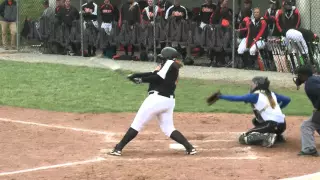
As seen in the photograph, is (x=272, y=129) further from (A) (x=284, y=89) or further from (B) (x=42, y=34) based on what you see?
(B) (x=42, y=34)

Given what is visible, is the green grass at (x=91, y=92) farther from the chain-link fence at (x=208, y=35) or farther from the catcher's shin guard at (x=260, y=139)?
the catcher's shin guard at (x=260, y=139)

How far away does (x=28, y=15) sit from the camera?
89.6 ft

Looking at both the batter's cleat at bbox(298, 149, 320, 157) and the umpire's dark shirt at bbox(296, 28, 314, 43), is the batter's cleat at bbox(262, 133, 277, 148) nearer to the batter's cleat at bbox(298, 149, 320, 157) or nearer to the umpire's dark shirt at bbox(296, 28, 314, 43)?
the batter's cleat at bbox(298, 149, 320, 157)

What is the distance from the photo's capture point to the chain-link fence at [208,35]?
62.9ft

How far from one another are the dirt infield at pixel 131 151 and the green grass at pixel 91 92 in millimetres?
753

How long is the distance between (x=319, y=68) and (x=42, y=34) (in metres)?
9.50

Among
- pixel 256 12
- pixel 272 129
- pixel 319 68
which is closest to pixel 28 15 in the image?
pixel 256 12

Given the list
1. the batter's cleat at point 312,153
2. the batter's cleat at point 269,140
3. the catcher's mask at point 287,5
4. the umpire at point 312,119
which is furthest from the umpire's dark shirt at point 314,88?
the catcher's mask at point 287,5

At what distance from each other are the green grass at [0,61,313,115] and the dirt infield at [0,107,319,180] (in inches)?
29.6

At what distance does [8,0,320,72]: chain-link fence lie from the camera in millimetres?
19172

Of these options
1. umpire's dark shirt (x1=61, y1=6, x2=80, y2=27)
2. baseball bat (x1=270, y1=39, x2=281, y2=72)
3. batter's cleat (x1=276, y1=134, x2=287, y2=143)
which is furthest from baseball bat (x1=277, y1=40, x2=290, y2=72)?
batter's cleat (x1=276, y1=134, x2=287, y2=143)

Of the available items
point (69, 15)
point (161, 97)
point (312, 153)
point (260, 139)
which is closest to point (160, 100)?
point (161, 97)

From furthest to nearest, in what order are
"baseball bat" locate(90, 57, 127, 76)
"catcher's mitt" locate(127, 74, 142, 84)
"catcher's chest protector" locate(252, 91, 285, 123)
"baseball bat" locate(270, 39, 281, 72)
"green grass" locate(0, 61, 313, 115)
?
"baseball bat" locate(270, 39, 281, 72), "green grass" locate(0, 61, 313, 115), "baseball bat" locate(90, 57, 127, 76), "catcher's chest protector" locate(252, 91, 285, 123), "catcher's mitt" locate(127, 74, 142, 84)

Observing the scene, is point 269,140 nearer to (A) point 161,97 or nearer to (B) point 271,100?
(B) point 271,100
